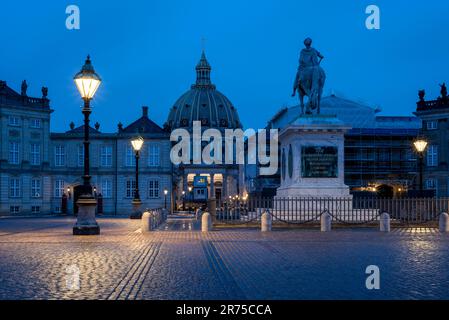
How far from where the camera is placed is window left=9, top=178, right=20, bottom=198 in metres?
74.1

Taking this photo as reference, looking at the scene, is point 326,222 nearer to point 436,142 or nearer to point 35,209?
point 436,142

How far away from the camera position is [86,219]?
2528cm

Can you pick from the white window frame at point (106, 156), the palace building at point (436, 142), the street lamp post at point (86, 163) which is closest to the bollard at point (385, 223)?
the street lamp post at point (86, 163)

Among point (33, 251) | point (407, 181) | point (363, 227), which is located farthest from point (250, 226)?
point (407, 181)

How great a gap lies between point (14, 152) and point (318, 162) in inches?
2038

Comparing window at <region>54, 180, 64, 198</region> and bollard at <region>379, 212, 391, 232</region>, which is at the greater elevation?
window at <region>54, 180, 64, 198</region>

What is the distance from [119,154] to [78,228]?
5878 cm

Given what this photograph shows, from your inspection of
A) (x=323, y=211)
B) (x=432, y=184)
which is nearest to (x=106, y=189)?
(x=432, y=184)

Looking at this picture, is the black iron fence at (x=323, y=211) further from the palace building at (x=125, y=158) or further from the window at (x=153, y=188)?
the window at (x=153, y=188)

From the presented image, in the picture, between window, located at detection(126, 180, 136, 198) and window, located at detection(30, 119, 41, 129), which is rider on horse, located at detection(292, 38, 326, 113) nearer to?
window, located at detection(30, 119, 41, 129)

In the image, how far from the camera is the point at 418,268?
46.9ft

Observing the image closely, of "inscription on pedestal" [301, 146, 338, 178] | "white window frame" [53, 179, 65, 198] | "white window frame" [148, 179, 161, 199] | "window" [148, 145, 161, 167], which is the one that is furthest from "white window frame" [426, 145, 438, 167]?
"inscription on pedestal" [301, 146, 338, 178]

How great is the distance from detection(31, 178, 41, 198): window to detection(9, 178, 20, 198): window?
201 cm

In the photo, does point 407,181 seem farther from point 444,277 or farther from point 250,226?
point 444,277
